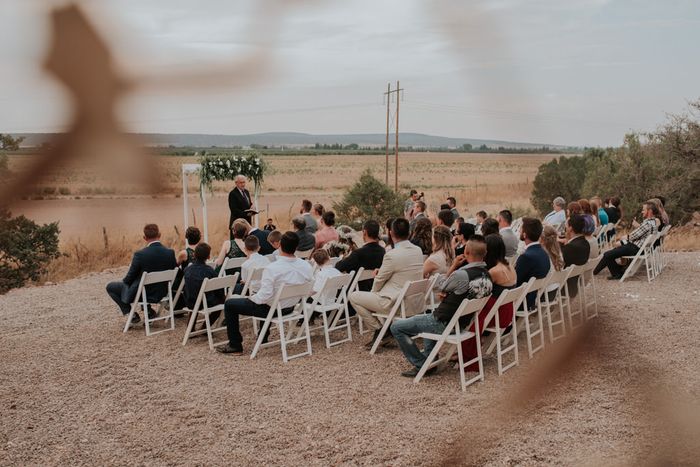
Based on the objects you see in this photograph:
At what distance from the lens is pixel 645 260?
1153 cm

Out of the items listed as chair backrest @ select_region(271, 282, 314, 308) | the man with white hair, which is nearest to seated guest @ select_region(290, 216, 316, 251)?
the man with white hair

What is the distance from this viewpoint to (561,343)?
7.91 ft

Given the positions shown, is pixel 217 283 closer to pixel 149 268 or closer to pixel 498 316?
pixel 149 268

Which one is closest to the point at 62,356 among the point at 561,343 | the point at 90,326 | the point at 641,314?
the point at 90,326

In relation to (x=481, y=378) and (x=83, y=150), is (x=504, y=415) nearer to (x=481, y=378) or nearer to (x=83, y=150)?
(x=83, y=150)

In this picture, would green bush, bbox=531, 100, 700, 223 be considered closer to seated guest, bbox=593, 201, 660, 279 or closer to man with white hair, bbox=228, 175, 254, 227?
seated guest, bbox=593, 201, 660, 279

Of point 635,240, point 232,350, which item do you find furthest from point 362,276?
point 635,240

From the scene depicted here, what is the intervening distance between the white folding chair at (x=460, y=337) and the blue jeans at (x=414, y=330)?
10 cm

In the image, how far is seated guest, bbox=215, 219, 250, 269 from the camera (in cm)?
860

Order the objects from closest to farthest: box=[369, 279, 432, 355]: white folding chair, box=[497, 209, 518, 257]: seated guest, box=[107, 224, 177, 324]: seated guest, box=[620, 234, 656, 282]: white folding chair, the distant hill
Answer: the distant hill < box=[369, 279, 432, 355]: white folding chair < box=[107, 224, 177, 324]: seated guest < box=[497, 209, 518, 257]: seated guest < box=[620, 234, 656, 282]: white folding chair

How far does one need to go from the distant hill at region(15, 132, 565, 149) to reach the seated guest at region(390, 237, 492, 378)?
411 centimetres

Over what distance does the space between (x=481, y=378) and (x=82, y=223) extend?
567 cm

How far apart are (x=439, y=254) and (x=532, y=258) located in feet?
3.82

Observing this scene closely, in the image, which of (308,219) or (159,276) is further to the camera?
(308,219)
